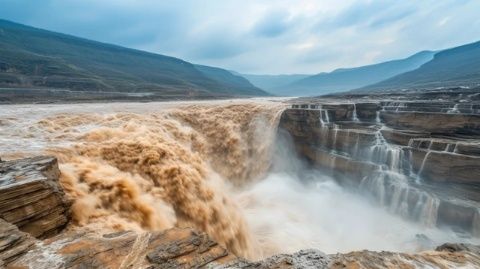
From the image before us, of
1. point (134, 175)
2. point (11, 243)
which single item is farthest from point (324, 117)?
point (11, 243)

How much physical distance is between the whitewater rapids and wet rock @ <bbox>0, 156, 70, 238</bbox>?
560 mm

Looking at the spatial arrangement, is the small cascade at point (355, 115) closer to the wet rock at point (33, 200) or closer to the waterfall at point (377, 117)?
the waterfall at point (377, 117)

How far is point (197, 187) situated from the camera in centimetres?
991

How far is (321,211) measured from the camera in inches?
572

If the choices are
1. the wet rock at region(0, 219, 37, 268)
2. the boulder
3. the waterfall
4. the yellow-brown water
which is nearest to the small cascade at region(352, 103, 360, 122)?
the waterfall

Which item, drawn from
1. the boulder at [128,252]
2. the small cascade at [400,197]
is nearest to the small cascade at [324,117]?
the small cascade at [400,197]

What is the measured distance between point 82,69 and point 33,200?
3094 inches

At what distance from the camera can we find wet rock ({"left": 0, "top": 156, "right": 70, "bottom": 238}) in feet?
18.1

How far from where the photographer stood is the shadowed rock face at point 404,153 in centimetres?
1182

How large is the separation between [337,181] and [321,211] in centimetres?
292

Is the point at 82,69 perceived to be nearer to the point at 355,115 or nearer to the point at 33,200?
the point at 355,115

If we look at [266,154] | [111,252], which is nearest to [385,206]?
[266,154]

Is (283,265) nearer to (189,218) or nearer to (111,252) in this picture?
(111,252)

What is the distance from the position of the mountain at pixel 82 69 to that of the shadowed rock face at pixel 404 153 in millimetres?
28096
